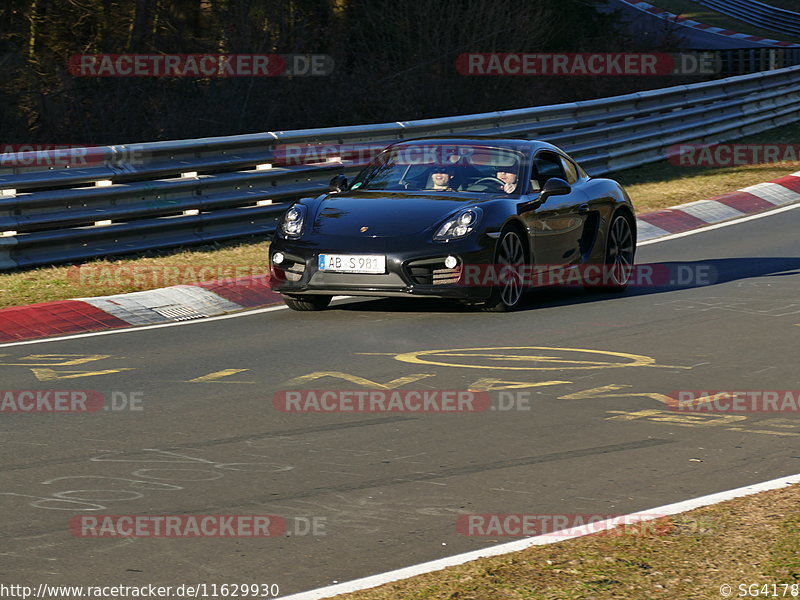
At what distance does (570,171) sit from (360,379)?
4885 mm

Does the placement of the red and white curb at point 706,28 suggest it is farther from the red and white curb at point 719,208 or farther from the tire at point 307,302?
the tire at point 307,302

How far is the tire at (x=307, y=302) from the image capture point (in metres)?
11.5

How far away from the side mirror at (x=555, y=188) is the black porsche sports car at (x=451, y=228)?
0.01 metres

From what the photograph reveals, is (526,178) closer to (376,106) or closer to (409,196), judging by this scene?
(409,196)

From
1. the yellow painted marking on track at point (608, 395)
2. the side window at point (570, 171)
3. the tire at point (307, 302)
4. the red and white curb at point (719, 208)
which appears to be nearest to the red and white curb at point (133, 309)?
the tire at point (307, 302)

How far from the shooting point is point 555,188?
11625 mm

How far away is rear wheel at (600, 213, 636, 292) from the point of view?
41.9 feet

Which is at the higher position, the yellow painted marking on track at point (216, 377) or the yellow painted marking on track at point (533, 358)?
the yellow painted marking on track at point (216, 377)

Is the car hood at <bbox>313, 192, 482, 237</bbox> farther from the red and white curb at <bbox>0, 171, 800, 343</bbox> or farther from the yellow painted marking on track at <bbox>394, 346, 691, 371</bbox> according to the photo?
the yellow painted marking on track at <bbox>394, 346, 691, 371</bbox>

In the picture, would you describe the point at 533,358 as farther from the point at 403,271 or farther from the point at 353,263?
the point at 353,263

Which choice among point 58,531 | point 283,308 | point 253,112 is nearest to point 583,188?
point 283,308

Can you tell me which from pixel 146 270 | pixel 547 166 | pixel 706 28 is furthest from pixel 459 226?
pixel 706 28

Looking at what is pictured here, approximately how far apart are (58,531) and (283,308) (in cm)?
650

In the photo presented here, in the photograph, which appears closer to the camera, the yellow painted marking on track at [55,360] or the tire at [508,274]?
the yellow painted marking on track at [55,360]
